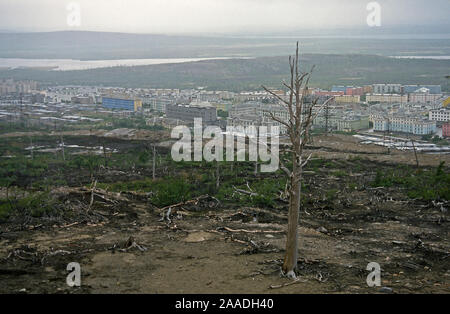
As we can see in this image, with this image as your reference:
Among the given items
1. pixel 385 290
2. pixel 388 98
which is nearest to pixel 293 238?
pixel 385 290

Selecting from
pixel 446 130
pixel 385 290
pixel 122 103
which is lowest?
pixel 446 130

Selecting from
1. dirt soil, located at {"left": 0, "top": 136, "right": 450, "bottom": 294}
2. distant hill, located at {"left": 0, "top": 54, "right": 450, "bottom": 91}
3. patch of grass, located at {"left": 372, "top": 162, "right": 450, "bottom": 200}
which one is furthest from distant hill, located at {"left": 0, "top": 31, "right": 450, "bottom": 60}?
dirt soil, located at {"left": 0, "top": 136, "right": 450, "bottom": 294}

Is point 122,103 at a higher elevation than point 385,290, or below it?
higher

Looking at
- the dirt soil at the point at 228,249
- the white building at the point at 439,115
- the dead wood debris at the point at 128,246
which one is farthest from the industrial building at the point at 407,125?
the dead wood debris at the point at 128,246

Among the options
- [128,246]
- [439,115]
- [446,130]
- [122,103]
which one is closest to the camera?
[128,246]

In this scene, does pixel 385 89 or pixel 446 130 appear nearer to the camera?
pixel 446 130

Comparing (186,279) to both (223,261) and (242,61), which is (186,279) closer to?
(223,261)

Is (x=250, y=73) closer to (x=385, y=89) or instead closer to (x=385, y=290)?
(x=385, y=89)
